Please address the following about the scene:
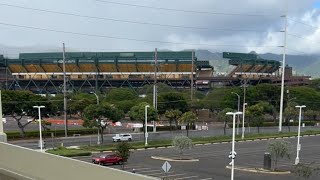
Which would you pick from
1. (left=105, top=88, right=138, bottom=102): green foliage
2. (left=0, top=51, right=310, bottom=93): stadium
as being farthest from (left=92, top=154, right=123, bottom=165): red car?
(left=0, top=51, right=310, bottom=93): stadium

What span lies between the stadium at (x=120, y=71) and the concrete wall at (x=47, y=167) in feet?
348

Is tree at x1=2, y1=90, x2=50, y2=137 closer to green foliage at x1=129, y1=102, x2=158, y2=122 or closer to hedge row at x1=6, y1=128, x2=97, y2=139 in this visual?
hedge row at x1=6, y1=128, x2=97, y2=139

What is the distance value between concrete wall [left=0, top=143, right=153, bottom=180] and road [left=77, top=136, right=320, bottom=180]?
1651 centimetres

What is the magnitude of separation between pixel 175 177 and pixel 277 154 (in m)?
8.85

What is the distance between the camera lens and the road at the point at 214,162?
28.2 meters

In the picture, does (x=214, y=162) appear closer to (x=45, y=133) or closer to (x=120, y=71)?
(x=45, y=133)

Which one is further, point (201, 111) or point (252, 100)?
point (201, 111)

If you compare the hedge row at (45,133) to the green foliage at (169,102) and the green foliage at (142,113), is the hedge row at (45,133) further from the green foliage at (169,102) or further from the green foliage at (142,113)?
the green foliage at (169,102)

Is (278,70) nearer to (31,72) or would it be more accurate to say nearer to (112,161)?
(31,72)

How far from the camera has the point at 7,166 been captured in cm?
1156

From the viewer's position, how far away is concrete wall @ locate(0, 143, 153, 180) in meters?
6.87

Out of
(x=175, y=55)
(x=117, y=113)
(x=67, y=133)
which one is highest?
(x=175, y=55)

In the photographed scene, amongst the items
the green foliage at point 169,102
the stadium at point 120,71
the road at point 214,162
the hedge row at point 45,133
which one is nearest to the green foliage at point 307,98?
the stadium at point 120,71

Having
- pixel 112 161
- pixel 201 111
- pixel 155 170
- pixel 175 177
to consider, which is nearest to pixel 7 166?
pixel 175 177
